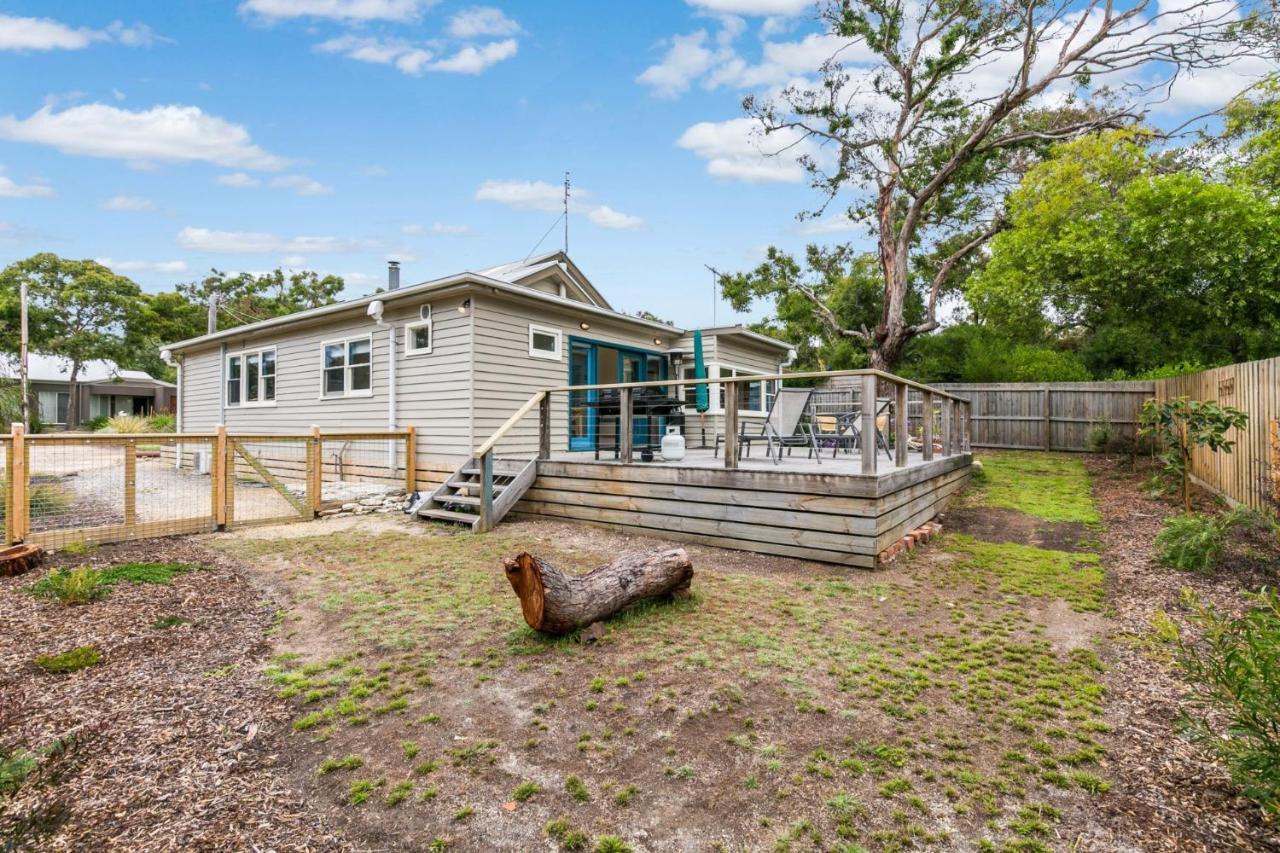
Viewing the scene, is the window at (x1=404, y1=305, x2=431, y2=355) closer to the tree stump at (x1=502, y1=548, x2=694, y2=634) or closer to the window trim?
the window trim

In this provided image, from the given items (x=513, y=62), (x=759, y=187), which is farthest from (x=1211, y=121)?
(x=513, y=62)

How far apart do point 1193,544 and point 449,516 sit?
23.6 ft

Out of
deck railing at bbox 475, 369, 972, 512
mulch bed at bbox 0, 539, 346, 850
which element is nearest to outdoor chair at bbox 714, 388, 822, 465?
deck railing at bbox 475, 369, 972, 512

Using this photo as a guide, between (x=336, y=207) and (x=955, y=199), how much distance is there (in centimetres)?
1826

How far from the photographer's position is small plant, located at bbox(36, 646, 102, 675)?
10.3 feet

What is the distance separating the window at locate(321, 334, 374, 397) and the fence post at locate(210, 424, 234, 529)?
3.14 meters

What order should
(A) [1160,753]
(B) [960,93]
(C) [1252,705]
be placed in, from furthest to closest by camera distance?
(B) [960,93]
(A) [1160,753]
(C) [1252,705]

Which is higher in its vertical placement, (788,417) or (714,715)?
(788,417)

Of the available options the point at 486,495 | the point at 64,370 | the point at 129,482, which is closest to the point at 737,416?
the point at 486,495

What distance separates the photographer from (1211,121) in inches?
563

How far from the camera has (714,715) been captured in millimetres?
2717

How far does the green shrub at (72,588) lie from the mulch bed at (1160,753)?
566cm

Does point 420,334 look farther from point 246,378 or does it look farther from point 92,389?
point 92,389

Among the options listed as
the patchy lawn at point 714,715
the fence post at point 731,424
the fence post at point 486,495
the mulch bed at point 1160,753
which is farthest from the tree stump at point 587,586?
the fence post at point 486,495
